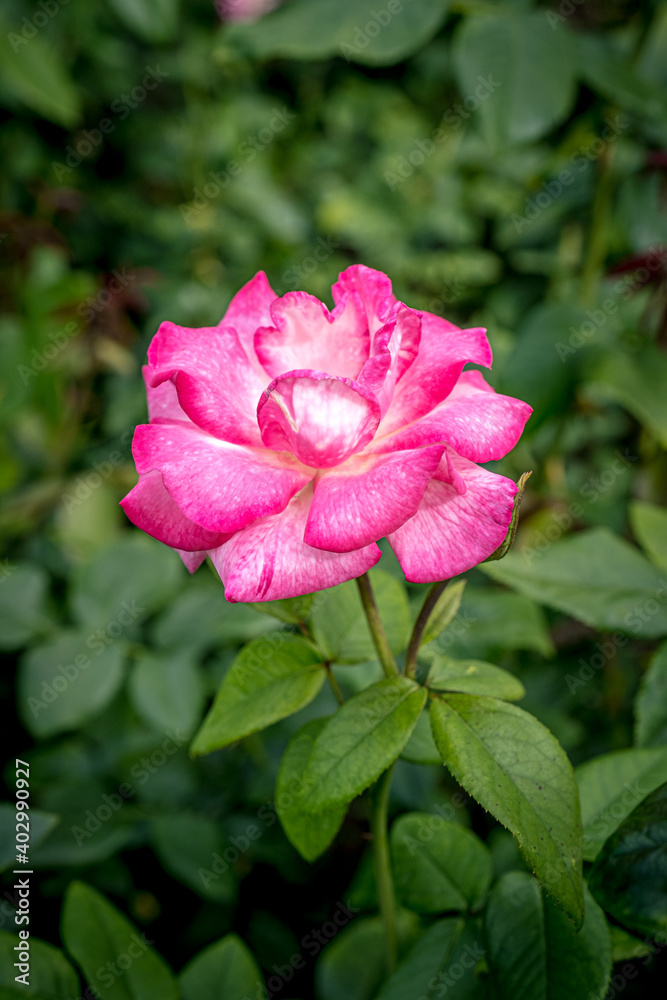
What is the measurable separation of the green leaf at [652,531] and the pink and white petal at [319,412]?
1.80ft

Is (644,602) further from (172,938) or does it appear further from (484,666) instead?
(172,938)

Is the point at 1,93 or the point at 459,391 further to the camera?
the point at 1,93

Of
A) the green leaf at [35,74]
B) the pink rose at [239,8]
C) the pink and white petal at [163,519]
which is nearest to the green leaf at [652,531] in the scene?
the pink and white petal at [163,519]

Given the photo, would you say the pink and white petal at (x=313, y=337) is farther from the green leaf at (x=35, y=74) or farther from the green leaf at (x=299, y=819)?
the green leaf at (x=35, y=74)

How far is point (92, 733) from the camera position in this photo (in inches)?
44.5

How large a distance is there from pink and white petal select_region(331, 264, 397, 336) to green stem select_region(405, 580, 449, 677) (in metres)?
0.20

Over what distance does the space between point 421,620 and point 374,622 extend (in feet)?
0.12

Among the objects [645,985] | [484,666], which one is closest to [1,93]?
[484,666]

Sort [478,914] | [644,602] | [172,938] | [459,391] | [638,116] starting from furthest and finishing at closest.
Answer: [638,116], [172,938], [644,602], [478,914], [459,391]

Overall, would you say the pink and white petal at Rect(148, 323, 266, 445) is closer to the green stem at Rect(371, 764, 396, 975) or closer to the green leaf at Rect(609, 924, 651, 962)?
the green stem at Rect(371, 764, 396, 975)

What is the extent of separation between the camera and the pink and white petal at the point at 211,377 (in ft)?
1.57

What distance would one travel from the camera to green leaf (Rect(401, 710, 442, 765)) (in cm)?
57

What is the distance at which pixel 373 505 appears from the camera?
0.42 m

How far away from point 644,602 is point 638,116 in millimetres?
908
